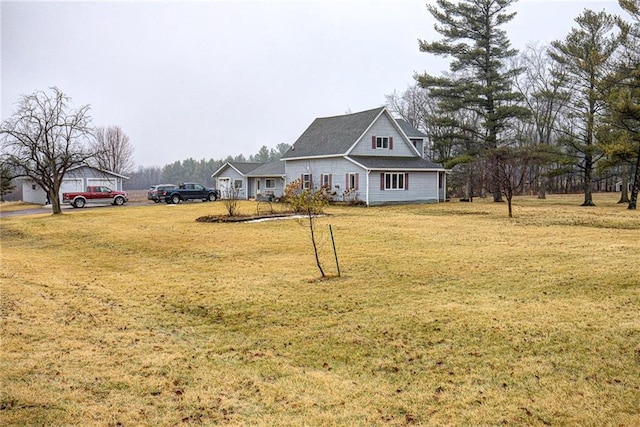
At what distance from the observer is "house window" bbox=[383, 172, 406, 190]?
34.7 meters

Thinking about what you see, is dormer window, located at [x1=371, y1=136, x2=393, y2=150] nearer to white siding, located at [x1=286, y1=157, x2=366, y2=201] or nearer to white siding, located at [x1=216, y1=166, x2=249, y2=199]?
white siding, located at [x1=286, y1=157, x2=366, y2=201]

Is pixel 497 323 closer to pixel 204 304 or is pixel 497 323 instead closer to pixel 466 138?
pixel 204 304

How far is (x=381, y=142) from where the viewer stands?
3725 centimetres

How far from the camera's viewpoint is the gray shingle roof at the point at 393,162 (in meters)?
34.6

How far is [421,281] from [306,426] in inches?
253

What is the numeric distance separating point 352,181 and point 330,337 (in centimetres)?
2752

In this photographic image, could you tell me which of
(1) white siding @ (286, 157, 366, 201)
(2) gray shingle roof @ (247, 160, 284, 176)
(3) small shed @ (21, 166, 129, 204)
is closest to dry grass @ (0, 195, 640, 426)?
(1) white siding @ (286, 157, 366, 201)

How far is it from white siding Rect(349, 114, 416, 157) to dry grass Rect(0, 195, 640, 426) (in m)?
21.5

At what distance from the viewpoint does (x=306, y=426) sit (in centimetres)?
506

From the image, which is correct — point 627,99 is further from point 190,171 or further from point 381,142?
point 190,171

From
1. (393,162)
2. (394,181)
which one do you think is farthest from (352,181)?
(393,162)

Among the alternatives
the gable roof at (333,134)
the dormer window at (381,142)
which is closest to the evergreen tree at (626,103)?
the dormer window at (381,142)

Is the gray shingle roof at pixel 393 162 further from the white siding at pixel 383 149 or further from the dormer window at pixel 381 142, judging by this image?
the dormer window at pixel 381 142

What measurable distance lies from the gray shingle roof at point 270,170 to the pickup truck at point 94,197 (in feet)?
36.4
